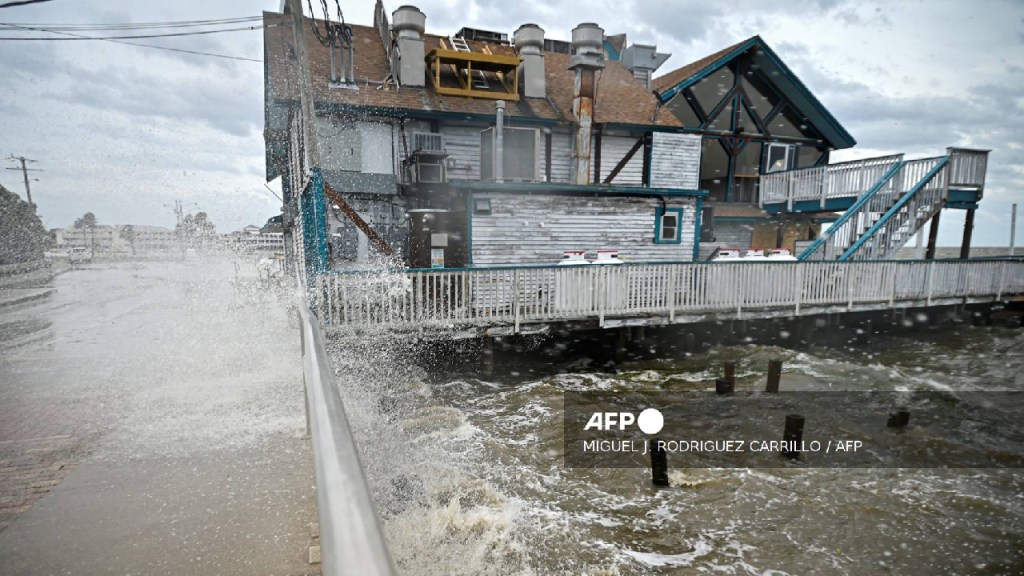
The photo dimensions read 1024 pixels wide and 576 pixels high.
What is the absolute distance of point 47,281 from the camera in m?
27.0

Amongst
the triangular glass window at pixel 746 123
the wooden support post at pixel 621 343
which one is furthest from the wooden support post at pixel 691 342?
the triangular glass window at pixel 746 123

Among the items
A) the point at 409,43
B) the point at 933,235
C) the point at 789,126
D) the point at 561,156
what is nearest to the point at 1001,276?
the point at 933,235

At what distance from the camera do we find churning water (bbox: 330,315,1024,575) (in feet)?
17.0

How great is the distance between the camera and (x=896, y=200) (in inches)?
673

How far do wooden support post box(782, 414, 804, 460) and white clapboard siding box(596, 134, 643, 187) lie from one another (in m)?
12.3

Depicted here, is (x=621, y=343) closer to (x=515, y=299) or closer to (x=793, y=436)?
(x=515, y=299)

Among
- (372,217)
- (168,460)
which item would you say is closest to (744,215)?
(372,217)

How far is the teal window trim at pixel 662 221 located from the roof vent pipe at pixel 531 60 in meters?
6.61

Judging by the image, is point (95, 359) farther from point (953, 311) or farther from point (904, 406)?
point (953, 311)

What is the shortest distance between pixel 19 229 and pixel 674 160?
60022 millimetres

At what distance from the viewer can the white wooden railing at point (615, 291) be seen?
9.63 m

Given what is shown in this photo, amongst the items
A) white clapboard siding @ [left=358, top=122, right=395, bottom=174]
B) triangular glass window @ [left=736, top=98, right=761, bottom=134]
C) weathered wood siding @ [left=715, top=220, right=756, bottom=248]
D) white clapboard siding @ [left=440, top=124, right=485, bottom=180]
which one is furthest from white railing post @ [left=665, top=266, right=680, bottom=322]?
triangular glass window @ [left=736, top=98, right=761, bottom=134]

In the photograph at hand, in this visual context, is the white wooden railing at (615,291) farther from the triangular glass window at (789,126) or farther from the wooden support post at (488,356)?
the triangular glass window at (789,126)

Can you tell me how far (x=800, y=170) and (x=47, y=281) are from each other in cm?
3918
